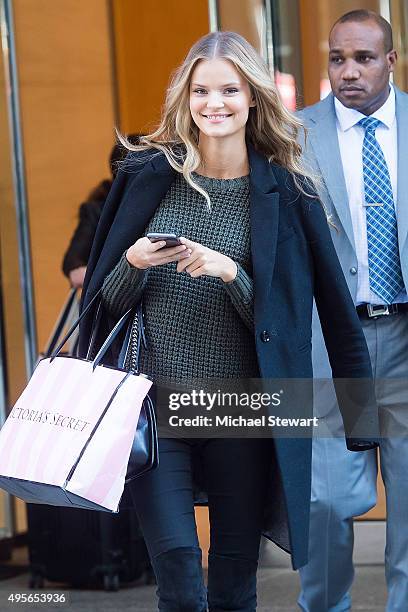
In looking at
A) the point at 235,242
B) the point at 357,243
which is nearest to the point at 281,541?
the point at 235,242

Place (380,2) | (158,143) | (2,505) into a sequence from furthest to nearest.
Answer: (2,505) < (380,2) < (158,143)

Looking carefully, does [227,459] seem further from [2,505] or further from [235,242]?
[2,505]

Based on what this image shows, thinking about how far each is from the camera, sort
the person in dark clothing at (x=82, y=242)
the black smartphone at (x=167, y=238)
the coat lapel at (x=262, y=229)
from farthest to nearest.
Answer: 1. the person in dark clothing at (x=82, y=242)
2. the coat lapel at (x=262, y=229)
3. the black smartphone at (x=167, y=238)

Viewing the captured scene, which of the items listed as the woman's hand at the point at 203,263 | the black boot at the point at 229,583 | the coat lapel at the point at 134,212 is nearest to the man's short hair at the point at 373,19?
the coat lapel at the point at 134,212

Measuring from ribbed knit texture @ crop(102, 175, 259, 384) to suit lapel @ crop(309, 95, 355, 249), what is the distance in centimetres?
83

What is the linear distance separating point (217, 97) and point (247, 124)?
0.23 meters

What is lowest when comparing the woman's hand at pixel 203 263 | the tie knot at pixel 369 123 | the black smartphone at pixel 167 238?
the woman's hand at pixel 203 263

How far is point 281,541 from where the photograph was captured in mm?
3602

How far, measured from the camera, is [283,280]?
141 inches

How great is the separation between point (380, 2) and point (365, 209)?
5.74ft

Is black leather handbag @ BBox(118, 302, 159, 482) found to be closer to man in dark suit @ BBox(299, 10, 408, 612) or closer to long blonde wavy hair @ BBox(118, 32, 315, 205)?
long blonde wavy hair @ BBox(118, 32, 315, 205)

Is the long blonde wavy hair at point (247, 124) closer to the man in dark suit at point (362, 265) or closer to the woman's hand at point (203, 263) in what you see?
the woman's hand at point (203, 263)

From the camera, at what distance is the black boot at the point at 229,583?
3.51 metres

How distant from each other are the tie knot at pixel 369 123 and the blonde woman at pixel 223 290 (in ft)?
2.49
